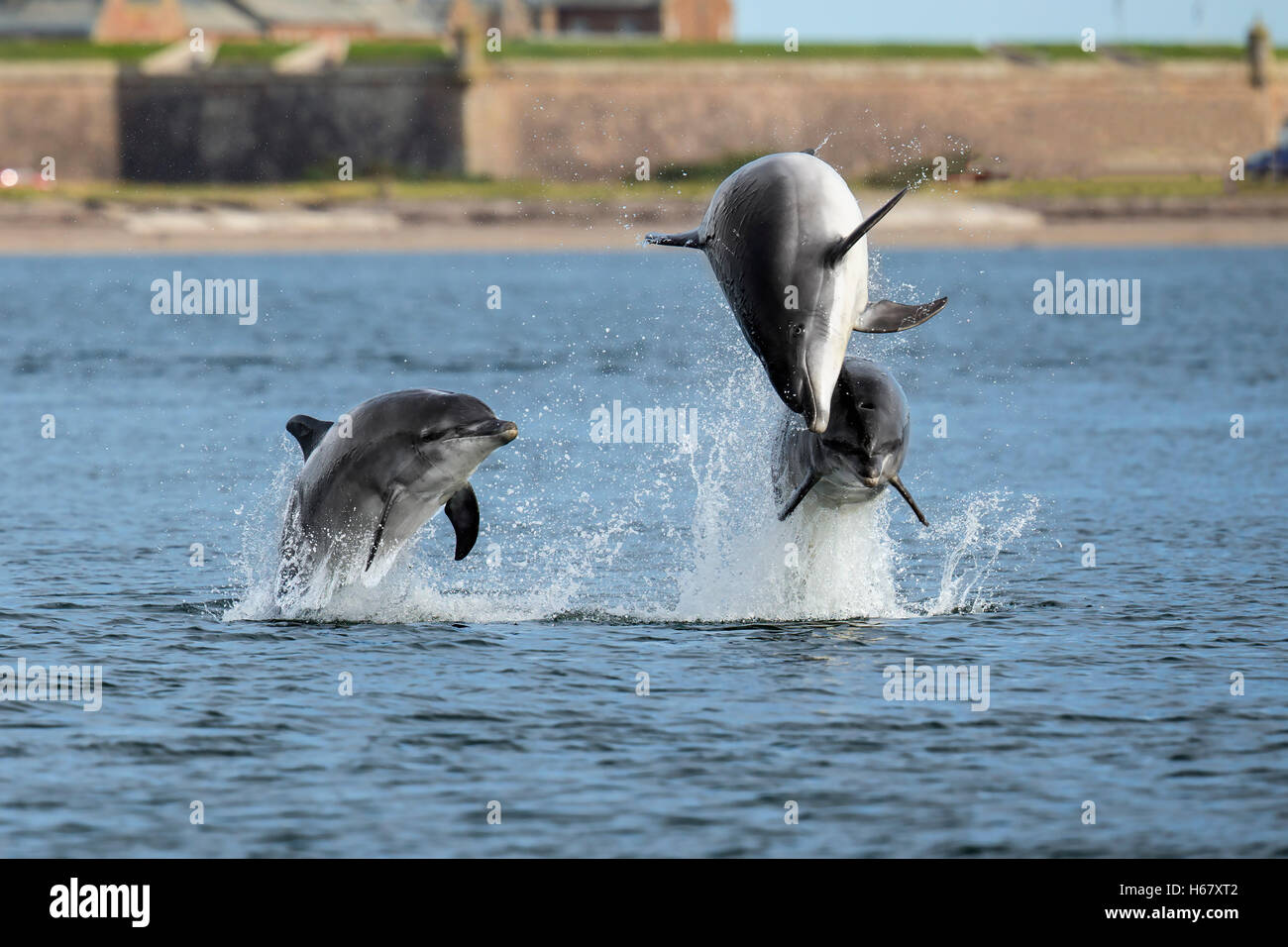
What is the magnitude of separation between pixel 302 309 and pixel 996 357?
27.7 metres

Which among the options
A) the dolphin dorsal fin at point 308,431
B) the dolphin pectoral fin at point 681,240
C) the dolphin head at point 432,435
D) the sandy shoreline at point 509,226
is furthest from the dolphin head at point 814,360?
the sandy shoreline at point 509,226

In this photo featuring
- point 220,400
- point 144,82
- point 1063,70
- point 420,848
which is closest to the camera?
point 420,848

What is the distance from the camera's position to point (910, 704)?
1456 cm

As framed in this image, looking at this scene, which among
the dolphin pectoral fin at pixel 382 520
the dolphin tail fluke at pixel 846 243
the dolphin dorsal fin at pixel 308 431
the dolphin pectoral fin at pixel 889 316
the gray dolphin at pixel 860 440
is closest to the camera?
the dolphin tail fluke at pixel 846 243

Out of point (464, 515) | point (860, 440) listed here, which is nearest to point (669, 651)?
point (464, 515)

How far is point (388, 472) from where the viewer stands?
15508 mm

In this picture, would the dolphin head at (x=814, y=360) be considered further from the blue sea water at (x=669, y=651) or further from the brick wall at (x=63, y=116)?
the brick wall at (x=63, y=116)

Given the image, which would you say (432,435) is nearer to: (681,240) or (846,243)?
(681,240)

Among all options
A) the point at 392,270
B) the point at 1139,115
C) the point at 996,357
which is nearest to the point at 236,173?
the point at 392,270

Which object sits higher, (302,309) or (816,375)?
(302,309)

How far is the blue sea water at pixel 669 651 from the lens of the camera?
12.1 m

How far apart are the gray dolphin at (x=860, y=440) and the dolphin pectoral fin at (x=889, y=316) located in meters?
1.19

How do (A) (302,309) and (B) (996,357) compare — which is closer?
(B) (996,357)
